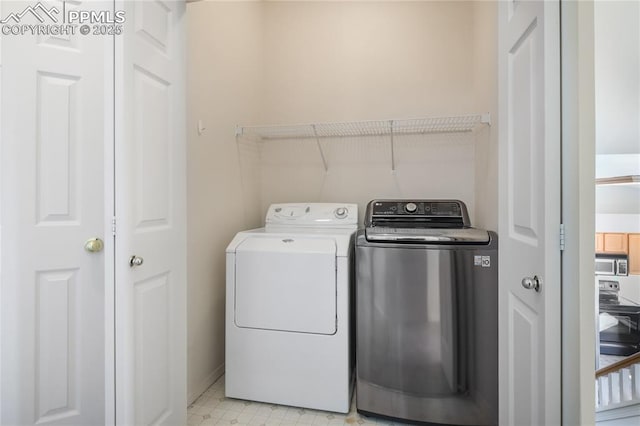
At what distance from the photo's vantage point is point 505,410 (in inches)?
49.7

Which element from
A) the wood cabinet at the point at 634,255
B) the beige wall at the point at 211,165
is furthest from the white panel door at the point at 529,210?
the beige wall at the point at 211,165

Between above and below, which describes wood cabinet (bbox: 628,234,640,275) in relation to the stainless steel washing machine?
above

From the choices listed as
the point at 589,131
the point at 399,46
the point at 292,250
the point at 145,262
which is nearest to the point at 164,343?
the point at 145,262

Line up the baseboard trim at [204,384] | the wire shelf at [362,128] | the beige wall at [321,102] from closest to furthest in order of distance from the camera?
the baseboard trim at [204,384], the beige wall at [321,102], the wire shelf at [362,128]

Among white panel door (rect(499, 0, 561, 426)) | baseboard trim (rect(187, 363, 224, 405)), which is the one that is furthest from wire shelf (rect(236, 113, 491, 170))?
baseboard trim (rect(187, 363, 224, 405))

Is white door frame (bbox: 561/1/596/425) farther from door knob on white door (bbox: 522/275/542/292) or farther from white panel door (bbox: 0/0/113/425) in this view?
white panel door (bbox: 0/0/113/425)

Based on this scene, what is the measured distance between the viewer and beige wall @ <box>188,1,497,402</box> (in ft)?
6.37

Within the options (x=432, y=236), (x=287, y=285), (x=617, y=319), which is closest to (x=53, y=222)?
(x=287, y=285)

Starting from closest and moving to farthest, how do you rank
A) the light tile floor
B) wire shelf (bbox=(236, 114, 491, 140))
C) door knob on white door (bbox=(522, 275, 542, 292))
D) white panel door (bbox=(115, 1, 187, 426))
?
door knob on white door (bbox=(522, 275, 542, 292)), white panel door (bbox=(115, 1, 187, 426)), the light tile floor, wire shelf (bbox=(236, 114, 491, 140))

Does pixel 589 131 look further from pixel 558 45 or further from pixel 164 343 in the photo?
pixel 164 343

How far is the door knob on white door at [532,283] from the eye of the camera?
3.16 ft

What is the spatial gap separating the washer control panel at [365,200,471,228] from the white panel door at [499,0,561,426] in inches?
30.1

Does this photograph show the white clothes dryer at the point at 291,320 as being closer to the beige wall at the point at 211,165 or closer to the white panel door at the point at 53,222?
the beige wall at the point at 211,165

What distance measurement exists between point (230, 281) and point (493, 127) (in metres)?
1.75
